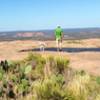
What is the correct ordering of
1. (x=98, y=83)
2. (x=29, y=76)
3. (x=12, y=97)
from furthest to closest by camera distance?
1. (x=29, y=76)
2. (x=98, y=83)
3. (x=12, y=97)

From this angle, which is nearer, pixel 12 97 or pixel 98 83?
pixel 12 97

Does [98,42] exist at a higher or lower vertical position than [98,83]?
lower

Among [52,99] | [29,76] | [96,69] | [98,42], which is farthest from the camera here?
[98,42]

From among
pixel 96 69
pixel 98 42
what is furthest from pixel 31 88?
pixel 98 42

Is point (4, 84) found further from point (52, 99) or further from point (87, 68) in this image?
point (87, 68)

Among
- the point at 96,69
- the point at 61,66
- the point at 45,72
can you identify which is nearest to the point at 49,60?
the point at 61,66

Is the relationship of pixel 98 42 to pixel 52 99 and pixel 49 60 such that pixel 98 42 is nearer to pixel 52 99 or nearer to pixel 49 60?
pixel 49 60

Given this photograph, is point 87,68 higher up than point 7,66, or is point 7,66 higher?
point 7,66

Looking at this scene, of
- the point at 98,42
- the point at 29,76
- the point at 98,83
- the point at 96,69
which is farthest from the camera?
the point at 98,42

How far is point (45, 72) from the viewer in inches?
538

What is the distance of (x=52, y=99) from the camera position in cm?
937

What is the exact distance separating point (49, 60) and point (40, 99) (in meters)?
5.77

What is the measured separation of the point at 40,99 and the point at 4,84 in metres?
2.01

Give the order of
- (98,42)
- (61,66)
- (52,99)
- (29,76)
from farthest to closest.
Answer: (98,42), (61,66), (29,76), (52,99)
